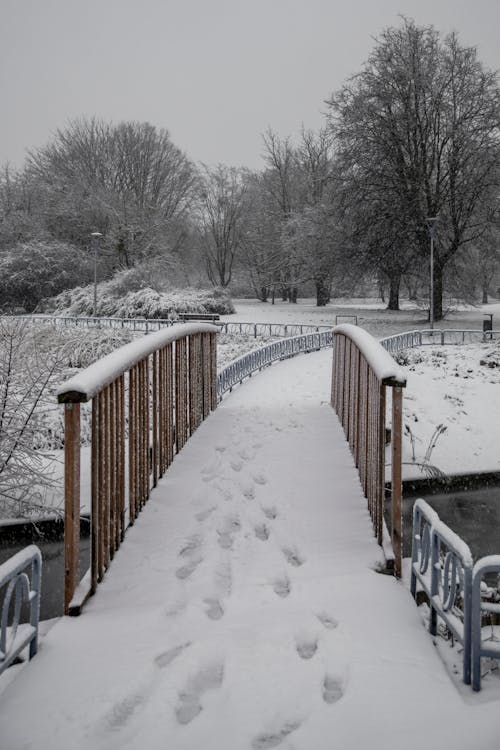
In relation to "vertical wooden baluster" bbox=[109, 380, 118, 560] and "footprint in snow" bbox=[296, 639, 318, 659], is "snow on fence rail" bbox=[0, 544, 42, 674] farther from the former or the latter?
"footprint in snow" bbox=[296, 639, 318, 659]

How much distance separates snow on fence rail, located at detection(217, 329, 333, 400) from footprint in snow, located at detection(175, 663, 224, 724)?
7697 mm

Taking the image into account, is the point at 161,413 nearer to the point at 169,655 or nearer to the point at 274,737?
the point at 169,655

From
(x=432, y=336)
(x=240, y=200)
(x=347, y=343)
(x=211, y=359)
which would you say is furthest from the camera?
(x=240, y=200)

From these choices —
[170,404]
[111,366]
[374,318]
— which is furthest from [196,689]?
[374,318]

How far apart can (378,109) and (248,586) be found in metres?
28.3

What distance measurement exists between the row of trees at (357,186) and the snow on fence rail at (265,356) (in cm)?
970

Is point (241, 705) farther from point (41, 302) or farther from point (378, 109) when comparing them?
point (41, 302)

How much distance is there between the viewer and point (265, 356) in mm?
16234

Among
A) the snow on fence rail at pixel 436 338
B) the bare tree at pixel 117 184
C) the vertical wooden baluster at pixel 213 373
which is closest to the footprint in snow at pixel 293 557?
the vertical wooden baluster at pixel 213 373

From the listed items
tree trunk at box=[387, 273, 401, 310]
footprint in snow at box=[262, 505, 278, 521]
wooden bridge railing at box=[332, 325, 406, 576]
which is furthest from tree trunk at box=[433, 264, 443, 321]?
footprint in snow at box=[262, 505, 278, 521]

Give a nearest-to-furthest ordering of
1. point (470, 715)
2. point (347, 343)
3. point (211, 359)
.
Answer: point (470, 715) → point (347, 343) → point (211, 359)

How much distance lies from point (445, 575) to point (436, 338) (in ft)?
67.1

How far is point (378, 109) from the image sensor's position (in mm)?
28328

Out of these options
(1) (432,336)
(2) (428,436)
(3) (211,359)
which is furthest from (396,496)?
(1) (432,336)
